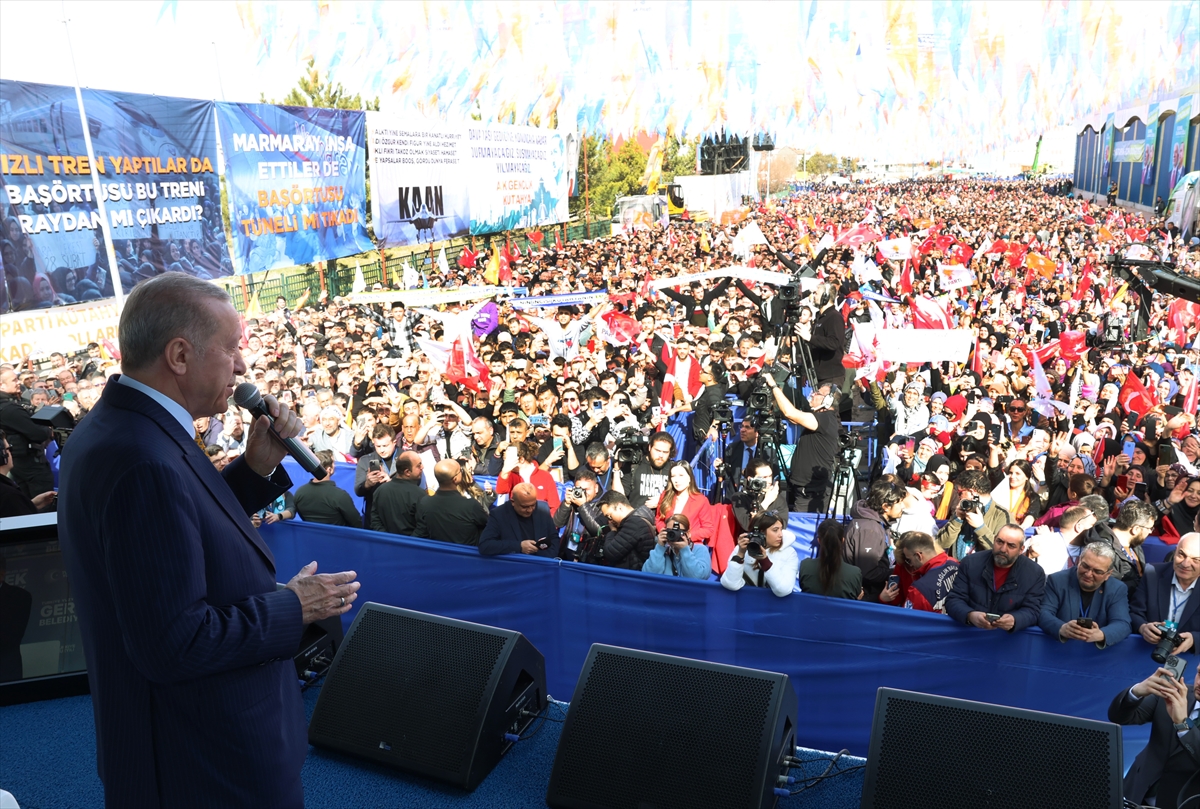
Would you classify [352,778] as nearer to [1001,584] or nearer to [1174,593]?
[1001,584]

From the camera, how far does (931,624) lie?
352 centimetres

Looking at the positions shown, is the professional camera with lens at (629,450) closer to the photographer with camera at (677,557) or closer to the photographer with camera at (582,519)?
the photographer with camera at (582,519)

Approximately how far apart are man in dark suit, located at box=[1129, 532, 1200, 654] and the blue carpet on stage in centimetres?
183

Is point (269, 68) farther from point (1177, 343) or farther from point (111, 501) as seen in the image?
point (111, 501)

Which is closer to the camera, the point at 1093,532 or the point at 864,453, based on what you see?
the point at 1093,532

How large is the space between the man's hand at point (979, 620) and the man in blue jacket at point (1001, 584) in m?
0.03

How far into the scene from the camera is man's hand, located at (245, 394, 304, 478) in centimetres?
165

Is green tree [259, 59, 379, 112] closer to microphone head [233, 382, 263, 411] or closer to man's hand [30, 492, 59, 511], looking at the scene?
man's hand [30, 492, 59, 511]

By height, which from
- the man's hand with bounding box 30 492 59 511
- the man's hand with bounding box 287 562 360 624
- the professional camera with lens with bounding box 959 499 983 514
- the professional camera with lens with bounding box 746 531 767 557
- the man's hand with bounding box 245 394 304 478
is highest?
the man's hand with bounding box 245 394 304 478

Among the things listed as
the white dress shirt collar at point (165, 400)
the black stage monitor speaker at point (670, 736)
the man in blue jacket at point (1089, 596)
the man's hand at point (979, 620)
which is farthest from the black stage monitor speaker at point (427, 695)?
the man in blue jacket at point (1089, 596)

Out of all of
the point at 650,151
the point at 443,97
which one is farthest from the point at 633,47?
the point at 443,97

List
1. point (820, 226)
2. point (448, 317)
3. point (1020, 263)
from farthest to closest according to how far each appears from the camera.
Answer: point (820, 226)
point (1020, 263)
point (448, 317)

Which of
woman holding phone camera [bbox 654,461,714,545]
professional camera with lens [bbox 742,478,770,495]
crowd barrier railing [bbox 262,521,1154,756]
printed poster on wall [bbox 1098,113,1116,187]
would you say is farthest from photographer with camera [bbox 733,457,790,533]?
printed poster on wall [bbox 1098,113,1116,187]

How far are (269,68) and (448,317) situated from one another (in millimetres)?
12565
